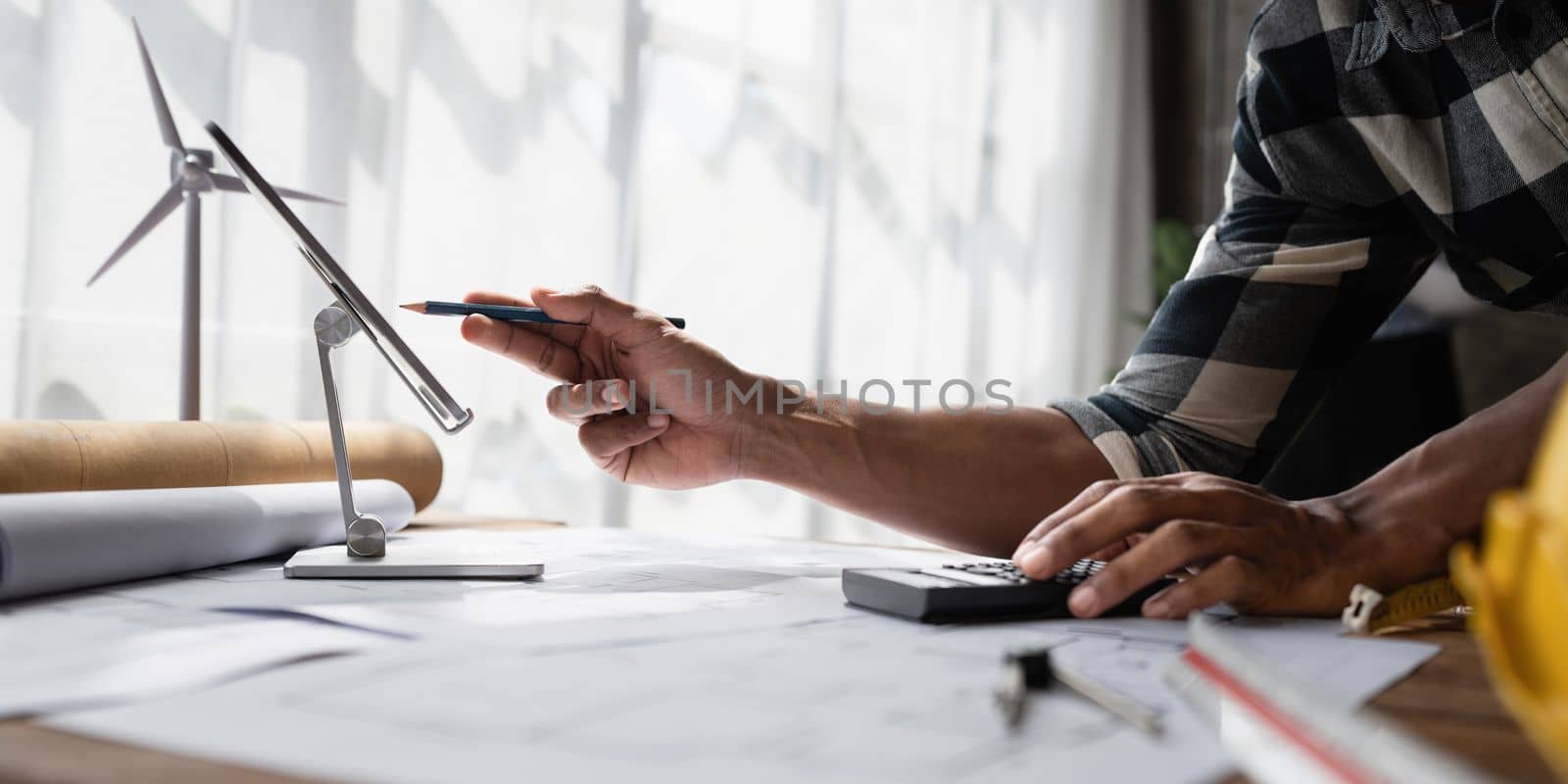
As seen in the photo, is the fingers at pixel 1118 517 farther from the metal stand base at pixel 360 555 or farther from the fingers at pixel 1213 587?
the metal stand base at pixel 360 555

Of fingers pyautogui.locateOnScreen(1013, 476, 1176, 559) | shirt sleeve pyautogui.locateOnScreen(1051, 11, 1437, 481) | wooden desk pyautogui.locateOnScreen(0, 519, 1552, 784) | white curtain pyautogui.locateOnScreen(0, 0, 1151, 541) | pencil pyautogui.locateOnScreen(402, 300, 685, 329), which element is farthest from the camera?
white curtain pyautogui.locateOnScreen(0, 0, 1151, 541)

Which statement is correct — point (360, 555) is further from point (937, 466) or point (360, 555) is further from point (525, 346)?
point (937, 466)

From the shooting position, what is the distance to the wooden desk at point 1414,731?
1.03 ft

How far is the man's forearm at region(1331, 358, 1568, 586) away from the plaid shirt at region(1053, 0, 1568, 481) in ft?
0.87

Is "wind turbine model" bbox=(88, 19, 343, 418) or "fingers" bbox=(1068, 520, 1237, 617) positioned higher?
"wind turbine model" bbox=(88, 19, 343, 418)

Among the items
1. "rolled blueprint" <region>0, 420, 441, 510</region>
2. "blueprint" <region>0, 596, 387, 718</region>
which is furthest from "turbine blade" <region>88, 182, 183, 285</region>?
"blueprint" <region>0, 596, 387, 718</region>

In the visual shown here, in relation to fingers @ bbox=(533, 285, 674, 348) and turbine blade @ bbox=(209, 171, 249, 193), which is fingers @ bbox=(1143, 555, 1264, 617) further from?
turbine blade @ bbox=(209, 171, 249, 193)

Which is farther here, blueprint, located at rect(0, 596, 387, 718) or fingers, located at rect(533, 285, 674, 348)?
fingers, located at rect(533, 285, 674, 348)

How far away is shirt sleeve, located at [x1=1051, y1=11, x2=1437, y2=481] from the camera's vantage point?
98 cm

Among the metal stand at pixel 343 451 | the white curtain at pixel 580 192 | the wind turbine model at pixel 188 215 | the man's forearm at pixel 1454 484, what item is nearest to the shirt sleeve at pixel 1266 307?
the man's forearm at pixel 1454 484

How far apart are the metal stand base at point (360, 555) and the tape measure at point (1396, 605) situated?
492 mm

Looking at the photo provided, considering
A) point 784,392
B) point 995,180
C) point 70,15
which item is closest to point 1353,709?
point 784,392

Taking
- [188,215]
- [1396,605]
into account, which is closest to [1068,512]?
[1396,605]

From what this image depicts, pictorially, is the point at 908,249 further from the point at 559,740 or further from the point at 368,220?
the point at 559,740
